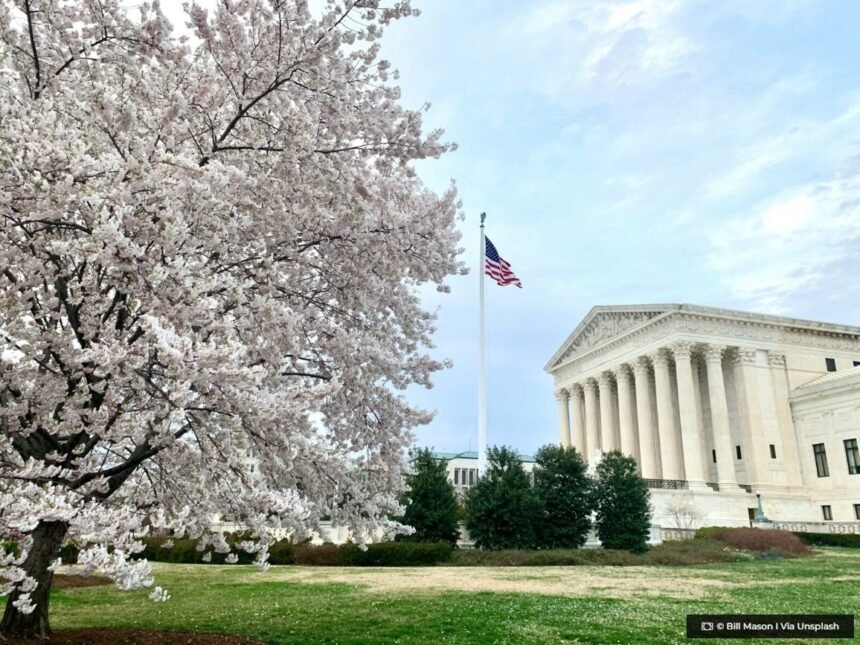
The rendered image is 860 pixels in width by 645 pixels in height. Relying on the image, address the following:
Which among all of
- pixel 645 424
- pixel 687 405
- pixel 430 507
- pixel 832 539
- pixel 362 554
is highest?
pixel 687 405

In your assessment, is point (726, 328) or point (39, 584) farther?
point (726, 328)

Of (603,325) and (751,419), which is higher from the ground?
(603,325)

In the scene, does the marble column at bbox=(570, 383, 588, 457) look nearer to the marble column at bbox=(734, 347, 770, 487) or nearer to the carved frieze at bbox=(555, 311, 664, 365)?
the carved frieze at bbox=(555, 311, 664, 365)

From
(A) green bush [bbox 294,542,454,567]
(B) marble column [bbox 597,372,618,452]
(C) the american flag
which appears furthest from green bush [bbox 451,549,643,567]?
(B) marble column [bbox 597,372,618,452]

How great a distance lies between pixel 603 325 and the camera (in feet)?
212

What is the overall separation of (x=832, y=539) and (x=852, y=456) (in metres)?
15.0

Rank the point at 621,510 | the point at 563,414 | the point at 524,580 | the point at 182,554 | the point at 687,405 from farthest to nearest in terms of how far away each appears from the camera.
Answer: the point at 563,414 < the point at 687,405 < the point at 621,510 < the point at 182,554 < the point at 524,580

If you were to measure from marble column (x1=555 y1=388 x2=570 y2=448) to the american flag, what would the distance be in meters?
37.1

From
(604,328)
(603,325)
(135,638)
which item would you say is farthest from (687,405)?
(135,638)

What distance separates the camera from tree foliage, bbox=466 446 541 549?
29.7 meters

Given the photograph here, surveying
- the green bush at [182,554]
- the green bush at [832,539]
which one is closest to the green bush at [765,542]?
the green bush at [832,539]

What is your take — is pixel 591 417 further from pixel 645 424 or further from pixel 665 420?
pixel 665 420

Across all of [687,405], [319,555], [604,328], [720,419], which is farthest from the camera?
[604,328]

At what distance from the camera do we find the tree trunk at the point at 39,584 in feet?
28.8
